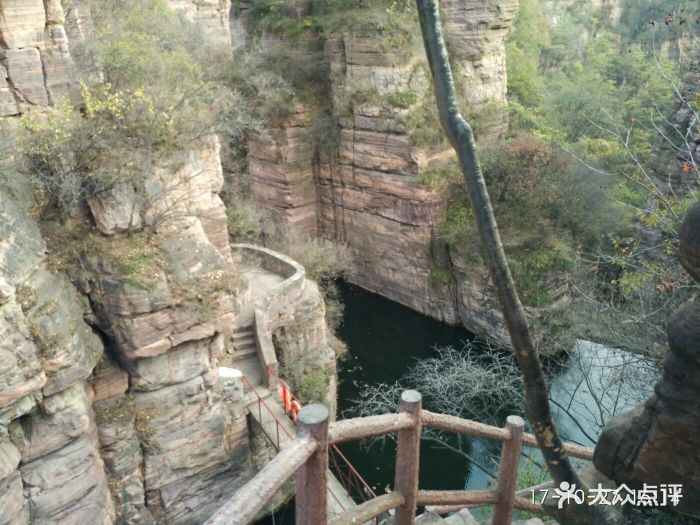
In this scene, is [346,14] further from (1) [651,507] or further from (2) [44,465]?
(1) [651,507]

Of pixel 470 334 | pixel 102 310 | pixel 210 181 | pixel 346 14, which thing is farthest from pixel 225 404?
pixel 346 14

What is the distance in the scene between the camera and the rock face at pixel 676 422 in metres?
3.30

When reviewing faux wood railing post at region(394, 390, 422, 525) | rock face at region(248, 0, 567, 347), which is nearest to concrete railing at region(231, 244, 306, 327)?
rock face at region(248, 0, 567, 347)

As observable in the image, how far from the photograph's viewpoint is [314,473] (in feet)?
10.7

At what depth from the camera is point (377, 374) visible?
18.3 meters

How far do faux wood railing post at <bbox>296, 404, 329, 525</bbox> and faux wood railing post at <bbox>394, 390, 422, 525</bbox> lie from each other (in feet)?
2.66

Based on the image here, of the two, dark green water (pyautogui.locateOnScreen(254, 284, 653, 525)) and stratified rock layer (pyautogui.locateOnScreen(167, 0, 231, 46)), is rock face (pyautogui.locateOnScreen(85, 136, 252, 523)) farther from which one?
stratified rock layer (pyautogui.locateOnScreen(167, 0, 231, 46))

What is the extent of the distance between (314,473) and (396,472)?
113cm

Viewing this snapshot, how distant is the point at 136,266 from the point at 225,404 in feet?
11.6

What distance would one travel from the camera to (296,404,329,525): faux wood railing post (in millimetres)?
3150

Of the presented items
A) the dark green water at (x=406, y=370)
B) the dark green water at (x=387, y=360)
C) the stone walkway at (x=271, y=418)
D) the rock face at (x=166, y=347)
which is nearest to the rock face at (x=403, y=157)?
the dark green water at (x=387, y=360)

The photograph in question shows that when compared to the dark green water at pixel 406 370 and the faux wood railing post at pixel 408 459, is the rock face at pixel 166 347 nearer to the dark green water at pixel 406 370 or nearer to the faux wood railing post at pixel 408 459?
the dark green water at pixel 406 370

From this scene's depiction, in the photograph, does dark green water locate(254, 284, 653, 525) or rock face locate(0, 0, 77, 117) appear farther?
dark green water locate(254, 284, 653, 525)

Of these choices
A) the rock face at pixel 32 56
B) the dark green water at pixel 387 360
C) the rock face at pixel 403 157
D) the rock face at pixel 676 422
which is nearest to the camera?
the rock face at pixel 676 422
